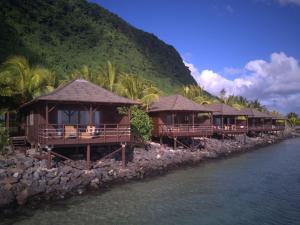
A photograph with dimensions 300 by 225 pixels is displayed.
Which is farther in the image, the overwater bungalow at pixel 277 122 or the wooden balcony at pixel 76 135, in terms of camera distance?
the overwater bungalow at pixel 277 122

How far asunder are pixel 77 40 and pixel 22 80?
57.0 metres

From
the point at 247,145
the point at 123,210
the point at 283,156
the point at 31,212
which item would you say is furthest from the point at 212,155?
the point at 31,212

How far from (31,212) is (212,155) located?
2233 cm

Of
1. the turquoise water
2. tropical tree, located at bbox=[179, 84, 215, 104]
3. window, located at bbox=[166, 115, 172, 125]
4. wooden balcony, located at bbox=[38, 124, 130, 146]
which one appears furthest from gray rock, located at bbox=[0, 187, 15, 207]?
tropical tree, located at bbox=[179, 84, 215, 104]

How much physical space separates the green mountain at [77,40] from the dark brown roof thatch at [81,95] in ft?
84.0

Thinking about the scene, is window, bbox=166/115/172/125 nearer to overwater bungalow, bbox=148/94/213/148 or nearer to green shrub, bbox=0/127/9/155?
overwater bungalow, bbox=148/94/213/148

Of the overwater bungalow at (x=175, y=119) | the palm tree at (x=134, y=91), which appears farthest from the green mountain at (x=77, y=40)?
the overwater bungalow at (x=175, y=119)

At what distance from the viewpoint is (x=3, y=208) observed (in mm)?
16234

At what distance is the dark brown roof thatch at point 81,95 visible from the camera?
21653mm

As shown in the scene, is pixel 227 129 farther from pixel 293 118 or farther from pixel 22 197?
pixel 293 118

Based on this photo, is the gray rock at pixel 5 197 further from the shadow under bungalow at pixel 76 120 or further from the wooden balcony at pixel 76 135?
the wooden balcony at pixel 76 135

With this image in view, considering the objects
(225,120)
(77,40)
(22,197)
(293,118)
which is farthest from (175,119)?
(293,118)

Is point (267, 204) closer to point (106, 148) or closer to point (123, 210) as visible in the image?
point (123, 210)

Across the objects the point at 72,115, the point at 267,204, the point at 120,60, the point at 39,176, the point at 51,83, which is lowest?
the point at 267,204
